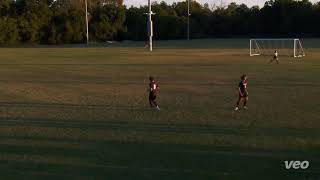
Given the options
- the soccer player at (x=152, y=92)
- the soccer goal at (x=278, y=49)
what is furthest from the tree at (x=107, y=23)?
the soccer player at (x=152, y=92)

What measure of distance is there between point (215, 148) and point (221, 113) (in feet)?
16.8

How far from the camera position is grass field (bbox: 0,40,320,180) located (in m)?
10.3

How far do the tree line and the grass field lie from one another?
7532 cm

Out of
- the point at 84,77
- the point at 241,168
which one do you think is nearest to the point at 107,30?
the point at 84,77

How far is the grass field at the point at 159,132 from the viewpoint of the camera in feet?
33.7

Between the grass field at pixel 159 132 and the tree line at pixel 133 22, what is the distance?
75317 mm

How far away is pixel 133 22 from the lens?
4296 inches

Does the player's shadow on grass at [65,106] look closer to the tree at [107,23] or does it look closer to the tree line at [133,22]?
the tree line at [133,22]

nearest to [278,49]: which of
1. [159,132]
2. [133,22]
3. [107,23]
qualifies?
[107,23]

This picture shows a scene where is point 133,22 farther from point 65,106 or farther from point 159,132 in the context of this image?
point 159,132

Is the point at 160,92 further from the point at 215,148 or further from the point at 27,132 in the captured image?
the point at 215,148

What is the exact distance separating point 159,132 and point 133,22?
3803 inches

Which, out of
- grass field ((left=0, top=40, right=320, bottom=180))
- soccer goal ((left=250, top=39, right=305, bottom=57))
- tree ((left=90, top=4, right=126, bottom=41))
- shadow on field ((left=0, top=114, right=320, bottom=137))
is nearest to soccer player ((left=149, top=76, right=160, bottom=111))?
grass field ((left=0, top=40, right=320, bottom=180))

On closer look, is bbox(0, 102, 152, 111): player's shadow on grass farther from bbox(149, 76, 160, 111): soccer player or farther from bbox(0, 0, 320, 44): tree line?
bbox(0, 0, 320, 44): tree line
